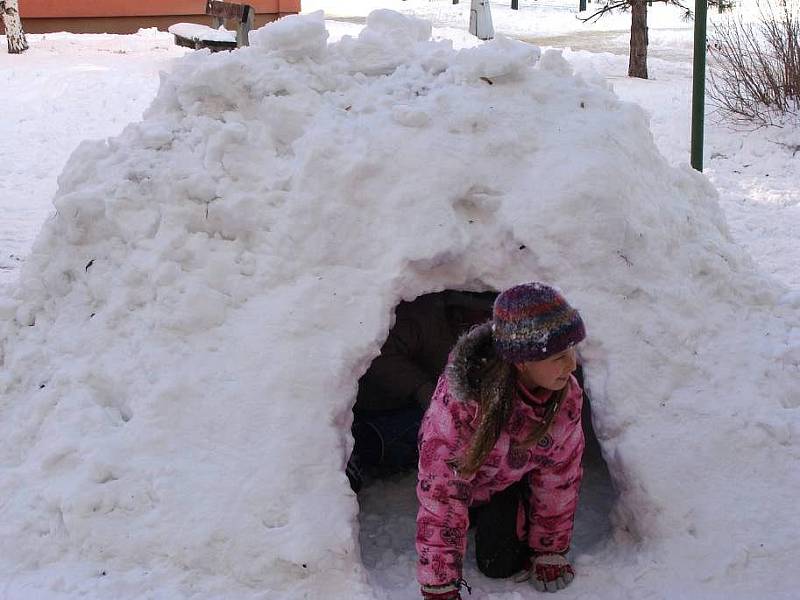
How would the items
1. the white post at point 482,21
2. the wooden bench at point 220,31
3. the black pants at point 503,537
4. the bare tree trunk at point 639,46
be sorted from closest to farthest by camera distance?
the black pants at point 503,537 → the wooden bench at point 220,31 → the bare tree trunk at point 639,46 → the white post at point 482,21

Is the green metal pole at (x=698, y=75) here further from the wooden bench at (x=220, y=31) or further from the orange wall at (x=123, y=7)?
the orange wall at (x=123, y=7)

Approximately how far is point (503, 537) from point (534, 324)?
0.82 meters

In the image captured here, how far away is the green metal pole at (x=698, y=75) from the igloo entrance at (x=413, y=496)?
11.0 feet

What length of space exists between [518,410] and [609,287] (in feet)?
2.41

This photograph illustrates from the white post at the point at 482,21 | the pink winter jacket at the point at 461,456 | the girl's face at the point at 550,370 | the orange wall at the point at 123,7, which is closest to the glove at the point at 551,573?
the pink winter jacket at the point at 461,456

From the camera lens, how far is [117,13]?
1521 centimetres

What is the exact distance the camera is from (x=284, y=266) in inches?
115

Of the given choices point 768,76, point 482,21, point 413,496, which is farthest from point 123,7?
point 413,496

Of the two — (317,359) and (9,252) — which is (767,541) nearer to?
(317,359)

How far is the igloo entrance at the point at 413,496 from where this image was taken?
276cm

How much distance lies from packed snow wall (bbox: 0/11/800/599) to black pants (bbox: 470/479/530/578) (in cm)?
28

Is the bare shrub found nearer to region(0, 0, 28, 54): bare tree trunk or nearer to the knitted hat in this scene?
the knitted hat

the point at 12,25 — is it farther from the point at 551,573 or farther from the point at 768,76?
the point at 551,573

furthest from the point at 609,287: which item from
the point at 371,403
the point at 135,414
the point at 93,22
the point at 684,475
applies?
the point at 93,22
